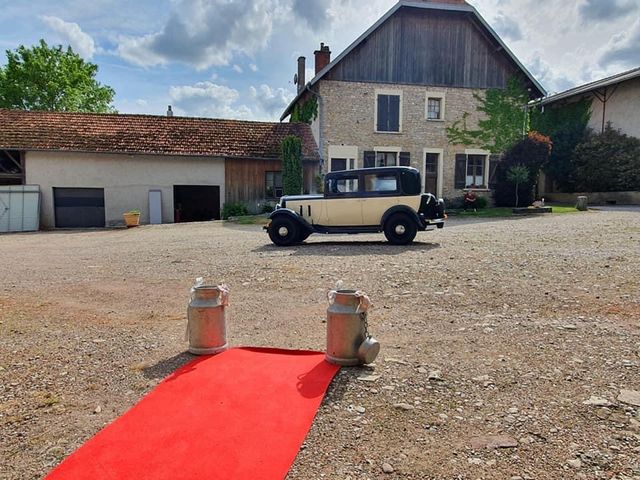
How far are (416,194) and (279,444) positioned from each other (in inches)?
339

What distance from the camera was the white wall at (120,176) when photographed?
19469mm

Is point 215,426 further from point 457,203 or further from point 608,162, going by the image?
point 608,162

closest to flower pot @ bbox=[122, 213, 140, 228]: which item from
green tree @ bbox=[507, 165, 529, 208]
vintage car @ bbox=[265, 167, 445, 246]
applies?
vintage car @ bbox=[265, 167, 445, 246]

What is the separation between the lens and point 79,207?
20094mm

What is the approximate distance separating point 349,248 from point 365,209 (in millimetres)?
1278

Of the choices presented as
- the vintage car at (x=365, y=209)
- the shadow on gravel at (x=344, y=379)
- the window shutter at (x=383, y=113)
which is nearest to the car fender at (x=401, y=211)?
the vintage car at (x=365, y=209)

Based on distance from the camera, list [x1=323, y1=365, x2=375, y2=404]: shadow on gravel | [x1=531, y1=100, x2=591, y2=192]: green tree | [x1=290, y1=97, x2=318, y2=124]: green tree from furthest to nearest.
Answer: [x1=531, y1=100, x2=591, y2=192]: green tree → [x1=290, y1=97, x2=318, y2=124]: green tree → [x1=323, y1=365, x2=375, y2=404]: shadow on gravel

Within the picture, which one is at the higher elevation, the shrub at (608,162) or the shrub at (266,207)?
the shrub at (608,162)

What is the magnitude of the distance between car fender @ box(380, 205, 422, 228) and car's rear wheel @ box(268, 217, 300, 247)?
2142 millimetres

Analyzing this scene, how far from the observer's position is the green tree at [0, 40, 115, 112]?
120 feet

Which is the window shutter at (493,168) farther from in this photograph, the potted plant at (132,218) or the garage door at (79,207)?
the garage door at (79,207)

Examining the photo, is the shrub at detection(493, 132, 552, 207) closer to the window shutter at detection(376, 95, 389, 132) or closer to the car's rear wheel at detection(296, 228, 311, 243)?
the window shutter at detection(376, 95, 389, 132)

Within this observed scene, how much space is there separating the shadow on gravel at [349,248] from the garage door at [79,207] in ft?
43.2

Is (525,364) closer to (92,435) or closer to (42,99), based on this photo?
(92,435)
